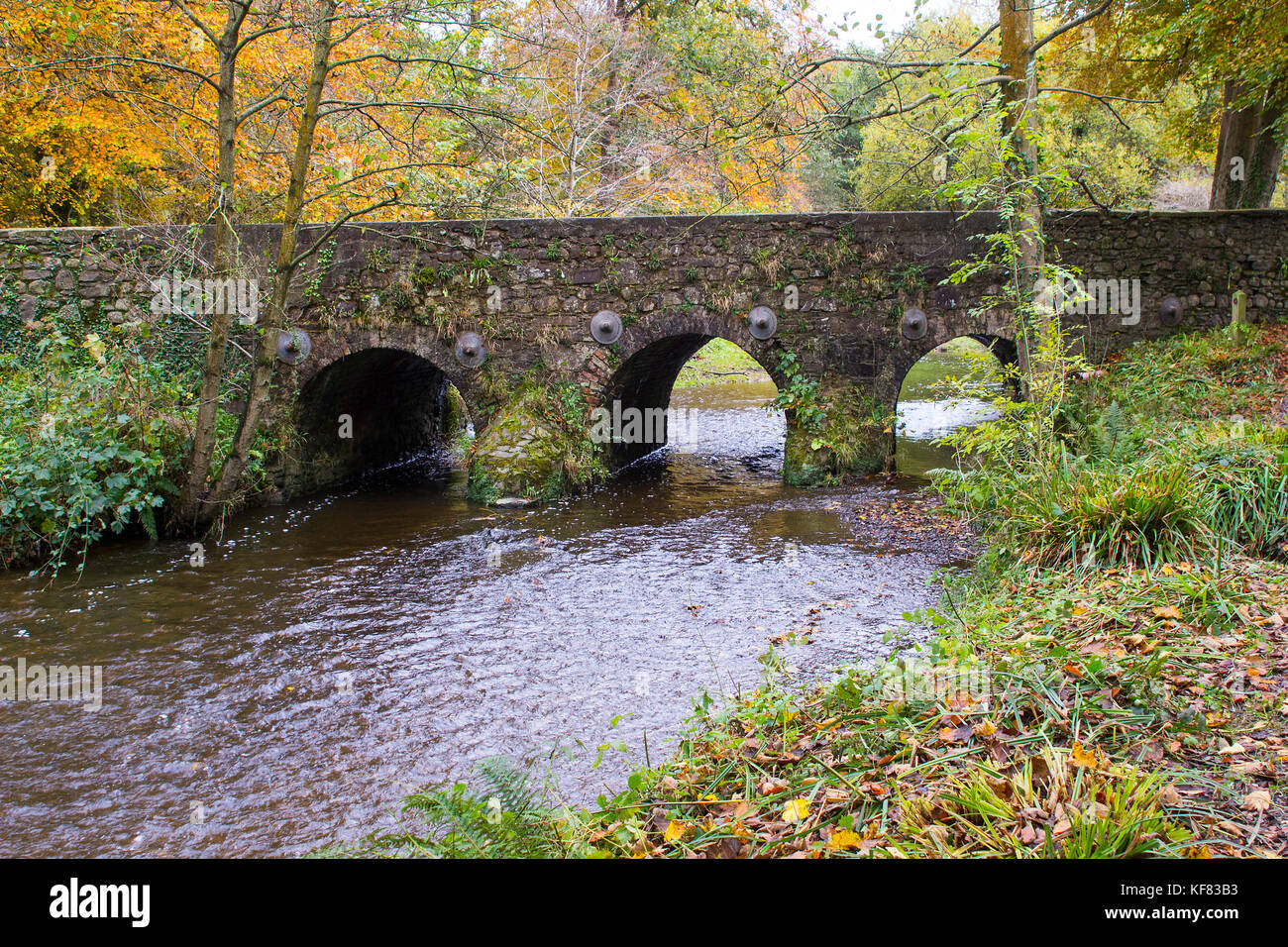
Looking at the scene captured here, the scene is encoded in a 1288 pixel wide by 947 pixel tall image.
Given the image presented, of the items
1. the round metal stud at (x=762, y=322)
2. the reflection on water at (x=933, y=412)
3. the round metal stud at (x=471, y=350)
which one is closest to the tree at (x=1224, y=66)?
the reflection on water at (x=933, y=412)

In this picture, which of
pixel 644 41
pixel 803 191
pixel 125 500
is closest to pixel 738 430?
pixel 644 41

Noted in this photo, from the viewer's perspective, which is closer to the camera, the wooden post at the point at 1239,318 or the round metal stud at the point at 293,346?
the wooden post at the point at 1239,318

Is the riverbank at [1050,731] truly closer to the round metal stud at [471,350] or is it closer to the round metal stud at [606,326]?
the round metal stud at [606,326]

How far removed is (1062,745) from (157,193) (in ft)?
60.3

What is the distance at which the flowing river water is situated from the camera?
3.91m

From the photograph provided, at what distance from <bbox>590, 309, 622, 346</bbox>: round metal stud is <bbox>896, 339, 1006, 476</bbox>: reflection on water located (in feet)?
12.4

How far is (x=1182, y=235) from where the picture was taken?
33.0ft

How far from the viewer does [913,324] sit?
9.88 m

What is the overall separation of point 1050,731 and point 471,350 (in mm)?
8678

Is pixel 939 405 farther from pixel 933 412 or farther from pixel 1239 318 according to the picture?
pixel 1239 318

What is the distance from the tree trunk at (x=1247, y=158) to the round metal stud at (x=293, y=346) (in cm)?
1355

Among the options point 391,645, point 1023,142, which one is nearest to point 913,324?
point 1023,142

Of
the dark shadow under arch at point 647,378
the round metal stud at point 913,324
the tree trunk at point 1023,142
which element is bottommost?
the dark shadow under arch at point 647,378

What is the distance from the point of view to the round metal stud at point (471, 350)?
404 inches
